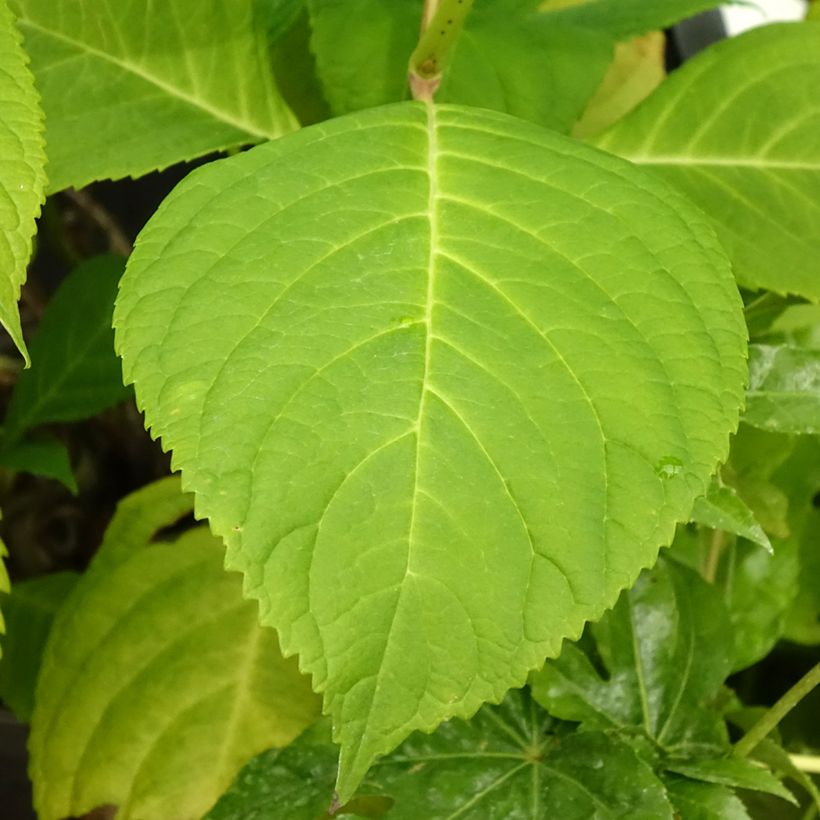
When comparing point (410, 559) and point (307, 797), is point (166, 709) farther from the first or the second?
point (410, 559)

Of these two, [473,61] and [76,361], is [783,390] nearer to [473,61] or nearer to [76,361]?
[473,61]

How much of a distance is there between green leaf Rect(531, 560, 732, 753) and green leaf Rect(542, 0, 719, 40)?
1.03 feet

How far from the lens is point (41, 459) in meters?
0.59

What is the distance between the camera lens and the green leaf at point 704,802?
1.30 ft

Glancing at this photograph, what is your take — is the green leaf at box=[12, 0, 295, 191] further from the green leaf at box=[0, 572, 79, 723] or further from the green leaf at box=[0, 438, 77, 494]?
the green leaf at box=[0, 572, 79, 723]

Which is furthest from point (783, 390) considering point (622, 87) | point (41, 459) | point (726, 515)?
point (41, 459)

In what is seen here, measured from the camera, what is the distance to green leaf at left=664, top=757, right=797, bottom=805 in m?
0.40

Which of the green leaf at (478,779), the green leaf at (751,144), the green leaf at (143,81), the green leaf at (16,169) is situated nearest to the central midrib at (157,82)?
the green leaf at (143,81)

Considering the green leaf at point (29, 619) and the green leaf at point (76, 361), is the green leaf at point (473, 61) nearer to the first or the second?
the green leaf at point (76, 361)

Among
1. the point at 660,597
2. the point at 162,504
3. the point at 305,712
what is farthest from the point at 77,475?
the point at 660,597

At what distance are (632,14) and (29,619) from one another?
1.97 feet

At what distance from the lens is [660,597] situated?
488mm

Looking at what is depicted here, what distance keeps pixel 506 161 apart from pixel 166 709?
39cm

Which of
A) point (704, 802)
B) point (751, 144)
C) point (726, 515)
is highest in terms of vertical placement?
point (751, 144)
